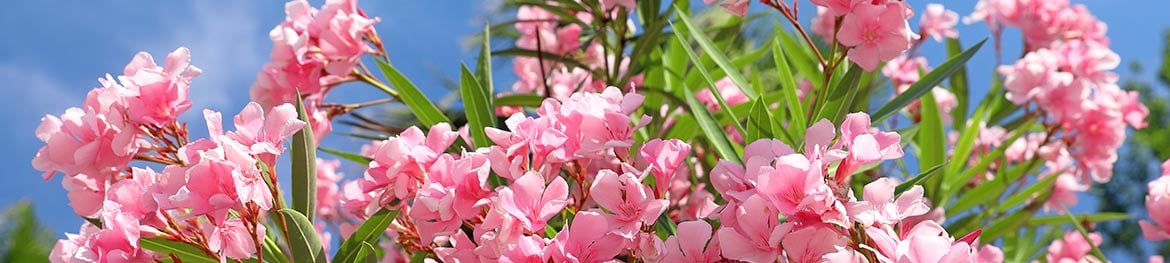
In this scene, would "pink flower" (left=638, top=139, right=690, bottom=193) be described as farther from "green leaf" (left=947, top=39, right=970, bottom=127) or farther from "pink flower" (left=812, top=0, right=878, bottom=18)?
"green leaf" (left=947, top=39, right=970, bottom=127)

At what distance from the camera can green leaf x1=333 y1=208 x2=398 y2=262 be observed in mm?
902

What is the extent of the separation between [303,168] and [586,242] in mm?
326

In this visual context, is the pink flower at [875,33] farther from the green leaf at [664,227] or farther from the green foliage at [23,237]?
the green foliage at [23,237]

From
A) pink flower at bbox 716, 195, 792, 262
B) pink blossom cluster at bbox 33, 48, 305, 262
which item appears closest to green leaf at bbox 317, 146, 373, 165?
pink blossom cluster at bbox 33, 48, 305, 262

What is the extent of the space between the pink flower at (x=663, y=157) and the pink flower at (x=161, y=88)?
0.45m

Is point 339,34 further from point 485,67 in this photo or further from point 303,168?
point 303,168

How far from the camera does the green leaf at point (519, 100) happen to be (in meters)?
1.52

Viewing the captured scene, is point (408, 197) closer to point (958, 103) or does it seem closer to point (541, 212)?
point (541, 212)

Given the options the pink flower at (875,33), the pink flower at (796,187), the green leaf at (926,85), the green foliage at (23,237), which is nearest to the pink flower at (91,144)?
the pink flower at (796,187)

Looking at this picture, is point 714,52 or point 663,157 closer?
point 663,157

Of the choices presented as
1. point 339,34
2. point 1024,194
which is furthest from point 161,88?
point 1024,194

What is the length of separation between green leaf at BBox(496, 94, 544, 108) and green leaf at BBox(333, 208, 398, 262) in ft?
1.97

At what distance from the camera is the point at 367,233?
0.93 meters

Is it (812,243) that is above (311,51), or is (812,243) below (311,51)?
below
